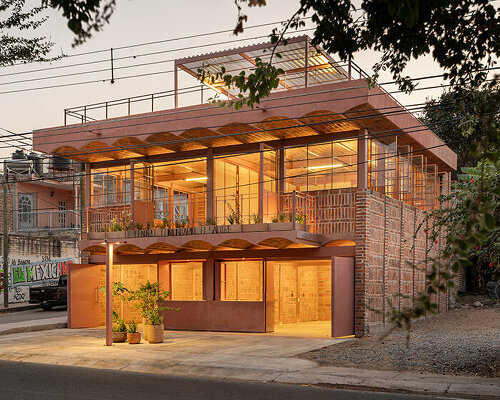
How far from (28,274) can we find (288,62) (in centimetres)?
2168

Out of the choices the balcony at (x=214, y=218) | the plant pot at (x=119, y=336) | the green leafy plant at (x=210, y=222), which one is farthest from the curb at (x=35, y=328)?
the green leafy plant at (x=210, y=222)

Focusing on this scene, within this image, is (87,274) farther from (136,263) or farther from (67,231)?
(67,231)

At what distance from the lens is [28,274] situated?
35.3 m

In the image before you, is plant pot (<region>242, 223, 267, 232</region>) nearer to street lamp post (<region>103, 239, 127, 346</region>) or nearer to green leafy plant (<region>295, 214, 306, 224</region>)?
green leafy plant (<region>295, 214, 306, 224</region>)

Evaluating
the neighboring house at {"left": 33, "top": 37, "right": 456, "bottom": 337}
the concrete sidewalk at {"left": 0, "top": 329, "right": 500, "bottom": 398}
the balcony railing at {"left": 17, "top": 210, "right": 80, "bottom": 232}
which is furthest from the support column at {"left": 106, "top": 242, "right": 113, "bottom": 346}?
the balcony railing at {"left": 17, "top": 210, "right": 80, "bottom": 232}

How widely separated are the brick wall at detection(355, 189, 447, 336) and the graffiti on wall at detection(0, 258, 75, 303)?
20.3 metres

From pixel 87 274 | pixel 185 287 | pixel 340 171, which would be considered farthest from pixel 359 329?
pixel 87 274

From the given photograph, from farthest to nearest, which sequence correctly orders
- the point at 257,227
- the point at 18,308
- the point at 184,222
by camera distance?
the point at 18,308, the point at 184,222, the point at 257,227

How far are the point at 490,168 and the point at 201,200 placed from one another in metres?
11.9

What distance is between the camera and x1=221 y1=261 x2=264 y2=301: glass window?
67.3 ft

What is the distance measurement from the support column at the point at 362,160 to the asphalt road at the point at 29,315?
14.5 m

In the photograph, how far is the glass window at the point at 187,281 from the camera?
21109 mm

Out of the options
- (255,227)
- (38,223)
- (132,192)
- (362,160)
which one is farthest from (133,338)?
(38,223)

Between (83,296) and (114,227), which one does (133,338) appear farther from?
(83,296)
